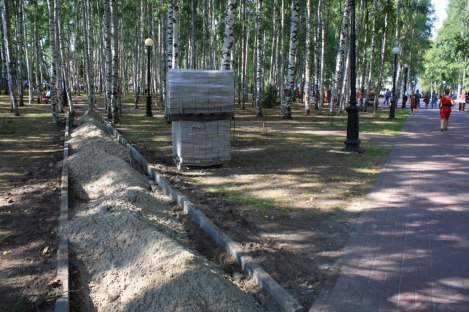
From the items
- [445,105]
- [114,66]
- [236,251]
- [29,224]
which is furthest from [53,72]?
[236,251]

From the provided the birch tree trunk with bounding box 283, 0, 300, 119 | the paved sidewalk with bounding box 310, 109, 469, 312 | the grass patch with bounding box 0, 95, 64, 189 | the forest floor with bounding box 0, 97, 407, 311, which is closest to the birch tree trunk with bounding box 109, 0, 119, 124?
the grass patch with bounding box 0, 95, 64, 189

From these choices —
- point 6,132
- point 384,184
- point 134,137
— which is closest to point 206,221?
point 384,184

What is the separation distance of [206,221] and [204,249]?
0.58m

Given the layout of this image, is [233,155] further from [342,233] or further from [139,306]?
[139,306]

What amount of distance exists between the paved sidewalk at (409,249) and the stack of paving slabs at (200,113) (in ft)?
12.3

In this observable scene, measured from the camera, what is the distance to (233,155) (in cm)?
1202

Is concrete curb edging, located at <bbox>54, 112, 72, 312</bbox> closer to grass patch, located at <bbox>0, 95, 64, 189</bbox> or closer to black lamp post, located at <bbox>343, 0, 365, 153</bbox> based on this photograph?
grass patch, located at <bbox>0, 95, 64, 189</bbox>

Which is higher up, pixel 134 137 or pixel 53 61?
pixel 53 61

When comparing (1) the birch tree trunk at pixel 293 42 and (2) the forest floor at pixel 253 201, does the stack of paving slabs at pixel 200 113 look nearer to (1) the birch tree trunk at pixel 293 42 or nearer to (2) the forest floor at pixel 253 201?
(2) the forest floor at pixel 253 201

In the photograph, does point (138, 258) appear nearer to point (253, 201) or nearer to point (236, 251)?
point (236, 251)

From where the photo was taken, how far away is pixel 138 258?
4.93 metres

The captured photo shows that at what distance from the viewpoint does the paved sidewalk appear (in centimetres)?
412

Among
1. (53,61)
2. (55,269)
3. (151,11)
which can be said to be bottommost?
(55,269)

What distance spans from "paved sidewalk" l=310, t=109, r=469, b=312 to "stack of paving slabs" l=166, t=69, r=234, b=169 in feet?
12.3
